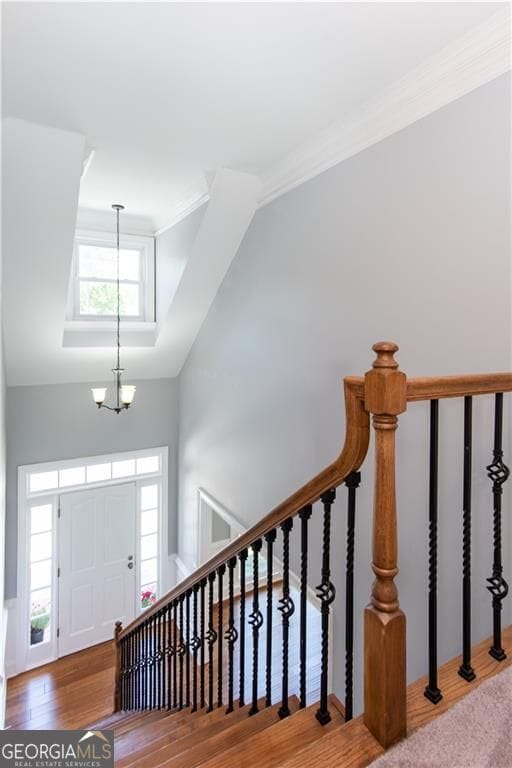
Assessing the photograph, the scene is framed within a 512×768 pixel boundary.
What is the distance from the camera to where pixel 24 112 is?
8.30 feet

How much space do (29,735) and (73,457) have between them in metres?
3.47

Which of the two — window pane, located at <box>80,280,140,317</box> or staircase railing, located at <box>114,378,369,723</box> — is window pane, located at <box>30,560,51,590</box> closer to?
staircase railing, located at <box>114,378,369,723</box>

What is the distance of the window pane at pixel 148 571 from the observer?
5816mm

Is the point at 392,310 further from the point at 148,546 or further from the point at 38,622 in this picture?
the point at 38,622

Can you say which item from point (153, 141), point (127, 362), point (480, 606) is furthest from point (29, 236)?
point (480, 606)

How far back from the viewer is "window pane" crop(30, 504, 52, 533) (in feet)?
16.7

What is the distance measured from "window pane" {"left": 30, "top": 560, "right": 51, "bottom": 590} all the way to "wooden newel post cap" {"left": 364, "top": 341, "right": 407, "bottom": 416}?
5378 mm

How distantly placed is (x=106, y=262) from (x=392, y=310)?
135 inches

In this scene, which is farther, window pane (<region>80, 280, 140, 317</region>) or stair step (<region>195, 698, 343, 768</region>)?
window pane (<region>80, 280, 140, 317</region>)

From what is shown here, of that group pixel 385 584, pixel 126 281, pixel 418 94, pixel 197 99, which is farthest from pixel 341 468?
pixel 126 281

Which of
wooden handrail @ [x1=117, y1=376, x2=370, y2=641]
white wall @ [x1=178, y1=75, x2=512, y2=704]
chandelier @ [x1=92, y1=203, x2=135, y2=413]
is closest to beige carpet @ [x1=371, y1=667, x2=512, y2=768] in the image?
wooden handrail @ [x1=117, y1=376, x2=370, y2=641]

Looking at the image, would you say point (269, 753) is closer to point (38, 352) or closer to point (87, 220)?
point (38, 352)

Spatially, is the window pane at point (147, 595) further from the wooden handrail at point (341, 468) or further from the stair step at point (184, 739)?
the wooden handrail at point (341, 468)

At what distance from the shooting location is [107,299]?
478 cm
